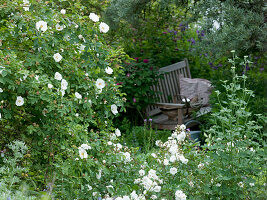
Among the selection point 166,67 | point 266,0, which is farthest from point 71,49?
point 166,67

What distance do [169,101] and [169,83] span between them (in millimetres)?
420

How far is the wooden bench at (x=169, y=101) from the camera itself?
19.8 feet

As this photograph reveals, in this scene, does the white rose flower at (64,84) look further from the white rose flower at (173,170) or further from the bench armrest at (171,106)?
the bench armrest at (171,106)

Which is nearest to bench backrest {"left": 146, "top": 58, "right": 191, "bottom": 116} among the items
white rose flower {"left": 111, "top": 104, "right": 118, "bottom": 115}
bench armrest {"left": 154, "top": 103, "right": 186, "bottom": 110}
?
bench armrest {"left": 154, "top": 103, "right": 186, "bottom": 110}

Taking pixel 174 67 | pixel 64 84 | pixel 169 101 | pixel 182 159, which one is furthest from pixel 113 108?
pixel 174 67

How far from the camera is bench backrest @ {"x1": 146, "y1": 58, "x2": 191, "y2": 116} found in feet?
22.3

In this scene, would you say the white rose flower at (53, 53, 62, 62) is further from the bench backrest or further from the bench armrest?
the bench backrest

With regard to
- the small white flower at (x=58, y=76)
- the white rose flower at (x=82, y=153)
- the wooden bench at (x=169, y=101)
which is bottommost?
the wooden bench at (x=169, y=101)

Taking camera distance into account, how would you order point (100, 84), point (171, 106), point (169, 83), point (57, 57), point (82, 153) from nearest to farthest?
point (82, 153) → point (57, 57) → point (100, 84) → point (171, 106) → point (169, 83)

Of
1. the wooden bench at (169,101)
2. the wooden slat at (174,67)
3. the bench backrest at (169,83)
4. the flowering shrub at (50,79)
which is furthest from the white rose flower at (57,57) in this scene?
the wooden slat at (174,67)

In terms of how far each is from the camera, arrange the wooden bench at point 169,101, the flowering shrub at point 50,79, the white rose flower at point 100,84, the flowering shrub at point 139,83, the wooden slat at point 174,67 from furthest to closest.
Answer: the wooden slat at point 174,67, the flowering shrub at point 139,83, the wooden bench at point 169,101, the white rose flower at point 100,84, the flowering shrub at point 50,79

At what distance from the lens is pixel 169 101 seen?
7.09 metres

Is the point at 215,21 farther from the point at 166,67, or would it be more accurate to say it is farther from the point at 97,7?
the point at 97,7

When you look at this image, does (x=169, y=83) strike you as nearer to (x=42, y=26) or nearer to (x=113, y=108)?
(x=113, y=108)
